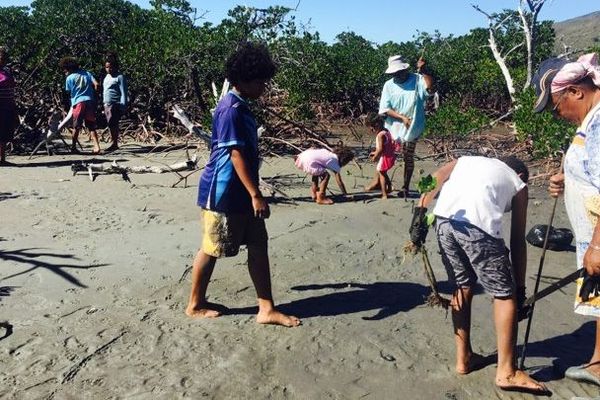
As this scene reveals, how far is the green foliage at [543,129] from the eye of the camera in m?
8.01

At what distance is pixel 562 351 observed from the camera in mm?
3547

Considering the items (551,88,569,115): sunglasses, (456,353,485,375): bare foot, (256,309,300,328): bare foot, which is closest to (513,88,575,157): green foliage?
(551,88,569,115): sunglasses

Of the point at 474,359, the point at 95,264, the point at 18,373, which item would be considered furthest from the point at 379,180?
the point at 18,373

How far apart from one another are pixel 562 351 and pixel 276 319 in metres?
1.75

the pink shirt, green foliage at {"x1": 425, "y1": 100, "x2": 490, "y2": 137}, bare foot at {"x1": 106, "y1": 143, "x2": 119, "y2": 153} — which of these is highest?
green foliage at {"x1": 425, "y1": 100, "x2": 490, "y2": 137}

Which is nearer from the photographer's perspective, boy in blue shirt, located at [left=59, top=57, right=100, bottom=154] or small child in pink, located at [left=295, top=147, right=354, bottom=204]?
small child in pink, located at [left=295, top=147, right=354, bottom=204]

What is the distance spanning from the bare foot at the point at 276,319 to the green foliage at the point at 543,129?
554cm

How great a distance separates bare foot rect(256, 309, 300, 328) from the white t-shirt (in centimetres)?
127

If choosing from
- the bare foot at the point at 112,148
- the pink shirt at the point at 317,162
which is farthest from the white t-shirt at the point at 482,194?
the bare foot at the point at 112,148

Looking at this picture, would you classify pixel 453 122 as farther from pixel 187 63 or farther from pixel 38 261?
pixel 38 261

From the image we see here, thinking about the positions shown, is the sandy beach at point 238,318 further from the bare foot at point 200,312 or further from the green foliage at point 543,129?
the green foliage at point 543,129

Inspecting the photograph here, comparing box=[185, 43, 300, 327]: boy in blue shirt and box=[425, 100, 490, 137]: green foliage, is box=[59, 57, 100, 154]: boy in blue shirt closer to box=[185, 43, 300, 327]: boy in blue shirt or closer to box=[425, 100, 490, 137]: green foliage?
box=[425, 100, 490, 137]: green foliage

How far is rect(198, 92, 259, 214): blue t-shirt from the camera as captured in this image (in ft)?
11.4

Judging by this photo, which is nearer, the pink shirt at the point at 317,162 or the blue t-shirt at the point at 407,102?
the pink shirt at the point at 317,162
